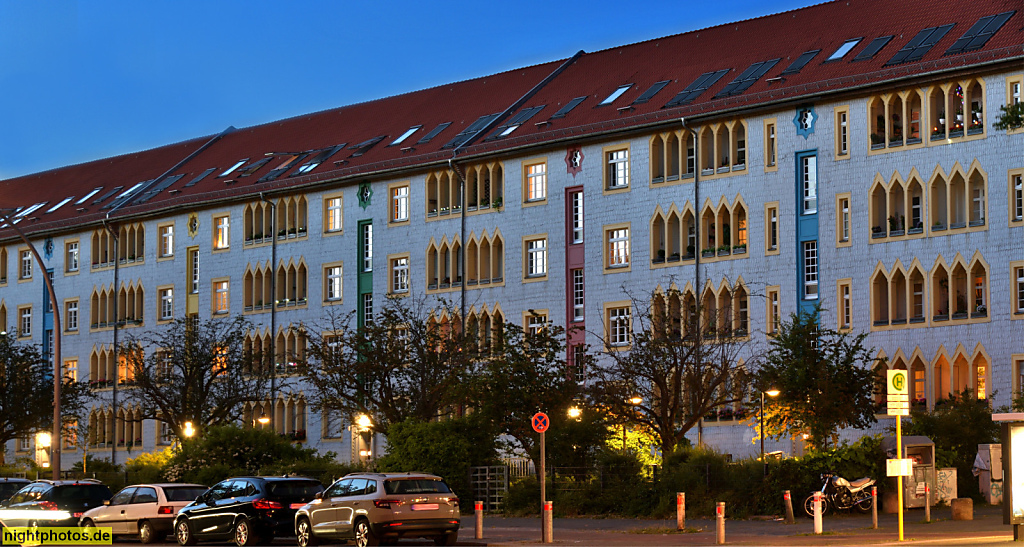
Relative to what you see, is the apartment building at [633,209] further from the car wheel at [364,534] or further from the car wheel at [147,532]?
the car wheel at [364,534]

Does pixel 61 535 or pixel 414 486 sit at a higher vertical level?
pixel 414 486

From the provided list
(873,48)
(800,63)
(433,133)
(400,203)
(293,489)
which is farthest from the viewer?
(433,133)

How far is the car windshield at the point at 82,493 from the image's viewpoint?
3878 centimetres

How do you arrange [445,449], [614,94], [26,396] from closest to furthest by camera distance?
1. [445,449]
2. [614,94]
3. [26,396]

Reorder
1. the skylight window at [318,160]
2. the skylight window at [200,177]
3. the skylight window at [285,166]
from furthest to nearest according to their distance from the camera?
the skylight window at [200,177] → the skylight window at [285,166] → the skylight window at [318,160]

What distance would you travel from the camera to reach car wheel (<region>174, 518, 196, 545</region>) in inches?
1441

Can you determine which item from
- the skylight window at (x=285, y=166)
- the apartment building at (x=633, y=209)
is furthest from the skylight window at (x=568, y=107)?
the skylight window at (x=285, y=166)

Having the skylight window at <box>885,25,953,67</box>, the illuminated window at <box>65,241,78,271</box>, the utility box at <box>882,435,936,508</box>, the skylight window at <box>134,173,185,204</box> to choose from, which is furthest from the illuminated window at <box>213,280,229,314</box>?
the utility box at <box>882,435,936,508</box>

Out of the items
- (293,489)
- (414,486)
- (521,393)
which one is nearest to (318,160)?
(521,393)

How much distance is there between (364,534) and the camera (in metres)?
32.5

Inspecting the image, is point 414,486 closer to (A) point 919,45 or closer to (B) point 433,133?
(A) point 919,45

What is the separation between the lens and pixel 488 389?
49.3m

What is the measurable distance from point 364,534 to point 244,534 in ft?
12.3

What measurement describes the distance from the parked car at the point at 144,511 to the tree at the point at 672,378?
15.2 metres
